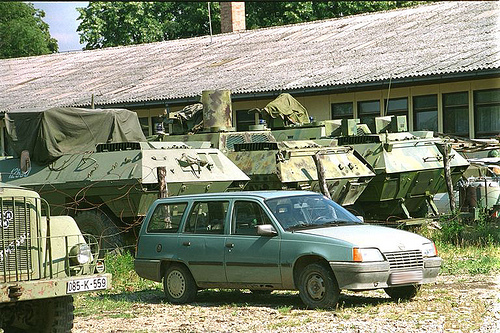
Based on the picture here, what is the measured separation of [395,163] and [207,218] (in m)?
8.03

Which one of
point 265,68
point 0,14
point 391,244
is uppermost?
point 0,14

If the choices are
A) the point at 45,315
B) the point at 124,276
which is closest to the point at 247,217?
the point at 45,315

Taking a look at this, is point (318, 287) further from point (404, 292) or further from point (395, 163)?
point (395, 163)

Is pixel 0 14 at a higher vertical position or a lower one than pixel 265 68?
higher

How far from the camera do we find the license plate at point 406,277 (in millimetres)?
11398

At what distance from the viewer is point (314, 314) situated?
36.6 feet

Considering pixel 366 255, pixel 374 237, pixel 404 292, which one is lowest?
pixel 404 292

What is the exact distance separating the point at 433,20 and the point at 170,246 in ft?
68.1

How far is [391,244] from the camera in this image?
11578 mm

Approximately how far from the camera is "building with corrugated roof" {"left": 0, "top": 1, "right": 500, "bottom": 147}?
26.7m

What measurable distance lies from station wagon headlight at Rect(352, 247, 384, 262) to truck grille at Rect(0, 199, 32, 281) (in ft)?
12.2

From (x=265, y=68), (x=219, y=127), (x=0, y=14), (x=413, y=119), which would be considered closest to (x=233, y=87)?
(x=265, y=68)

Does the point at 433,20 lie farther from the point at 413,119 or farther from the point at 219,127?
the point at 219,127

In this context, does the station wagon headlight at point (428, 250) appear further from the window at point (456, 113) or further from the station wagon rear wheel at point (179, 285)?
the window at point (456, 113)
